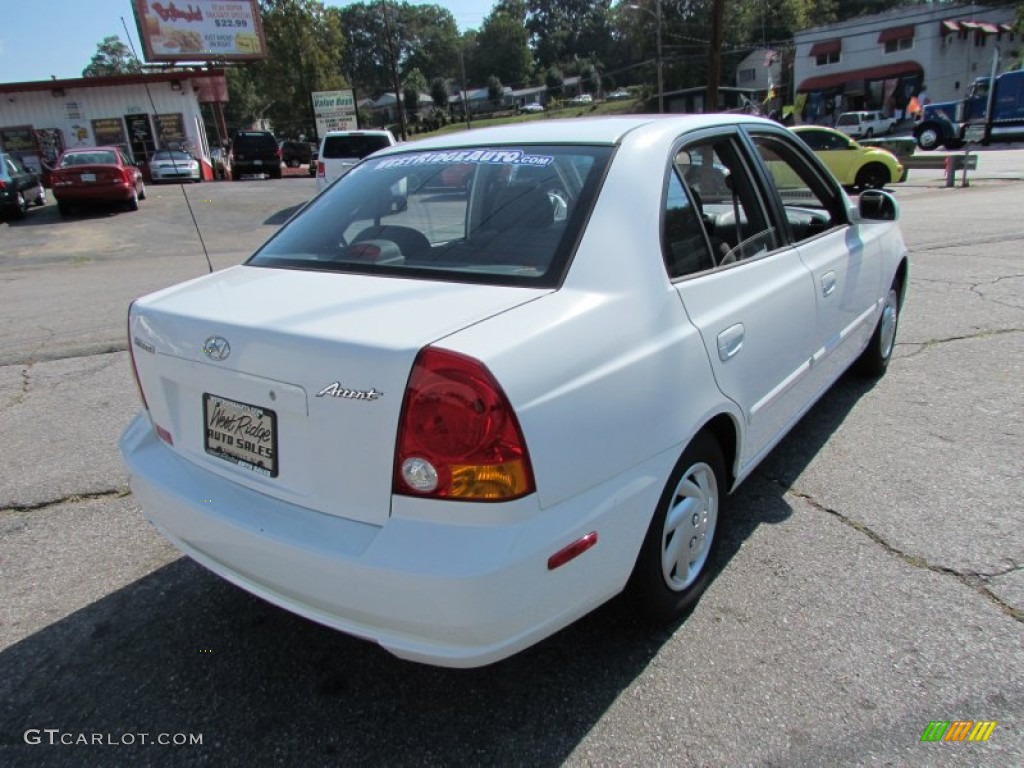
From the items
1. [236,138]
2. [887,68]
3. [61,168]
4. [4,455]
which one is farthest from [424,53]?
[4,455]

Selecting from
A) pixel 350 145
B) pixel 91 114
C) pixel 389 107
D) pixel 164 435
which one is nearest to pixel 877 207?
pixel 164 435

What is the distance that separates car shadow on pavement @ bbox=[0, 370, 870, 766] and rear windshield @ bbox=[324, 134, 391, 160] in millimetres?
15354

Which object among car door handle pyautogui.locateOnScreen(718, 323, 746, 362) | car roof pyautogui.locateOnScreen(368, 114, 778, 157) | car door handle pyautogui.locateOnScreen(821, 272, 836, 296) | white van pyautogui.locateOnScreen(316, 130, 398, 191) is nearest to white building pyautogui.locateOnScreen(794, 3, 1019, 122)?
white van pyautogui.locateOnScreen(316, 130, 398, 191)

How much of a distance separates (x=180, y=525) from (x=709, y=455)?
1756 mm

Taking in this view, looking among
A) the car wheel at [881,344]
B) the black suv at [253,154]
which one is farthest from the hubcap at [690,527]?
the black suv at [253,154]

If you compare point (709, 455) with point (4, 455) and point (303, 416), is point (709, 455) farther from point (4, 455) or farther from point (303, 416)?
point (4, 455)

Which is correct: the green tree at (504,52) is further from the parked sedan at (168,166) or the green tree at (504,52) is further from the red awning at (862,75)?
the parked sedan at (168,166)

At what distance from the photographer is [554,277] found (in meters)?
2.09

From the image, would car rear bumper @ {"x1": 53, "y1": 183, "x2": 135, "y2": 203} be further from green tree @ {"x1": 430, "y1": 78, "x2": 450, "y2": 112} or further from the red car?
green tree @ {"x1": 430, "y1": 78, "x2": 450, "y2": 112}

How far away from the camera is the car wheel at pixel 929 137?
34.1 meters

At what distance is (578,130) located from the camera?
2.73 meters

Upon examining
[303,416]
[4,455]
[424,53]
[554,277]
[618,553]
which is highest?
[424,53]

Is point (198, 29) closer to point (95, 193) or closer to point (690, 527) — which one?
point (95, 193)

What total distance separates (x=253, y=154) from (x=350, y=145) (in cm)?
1478
